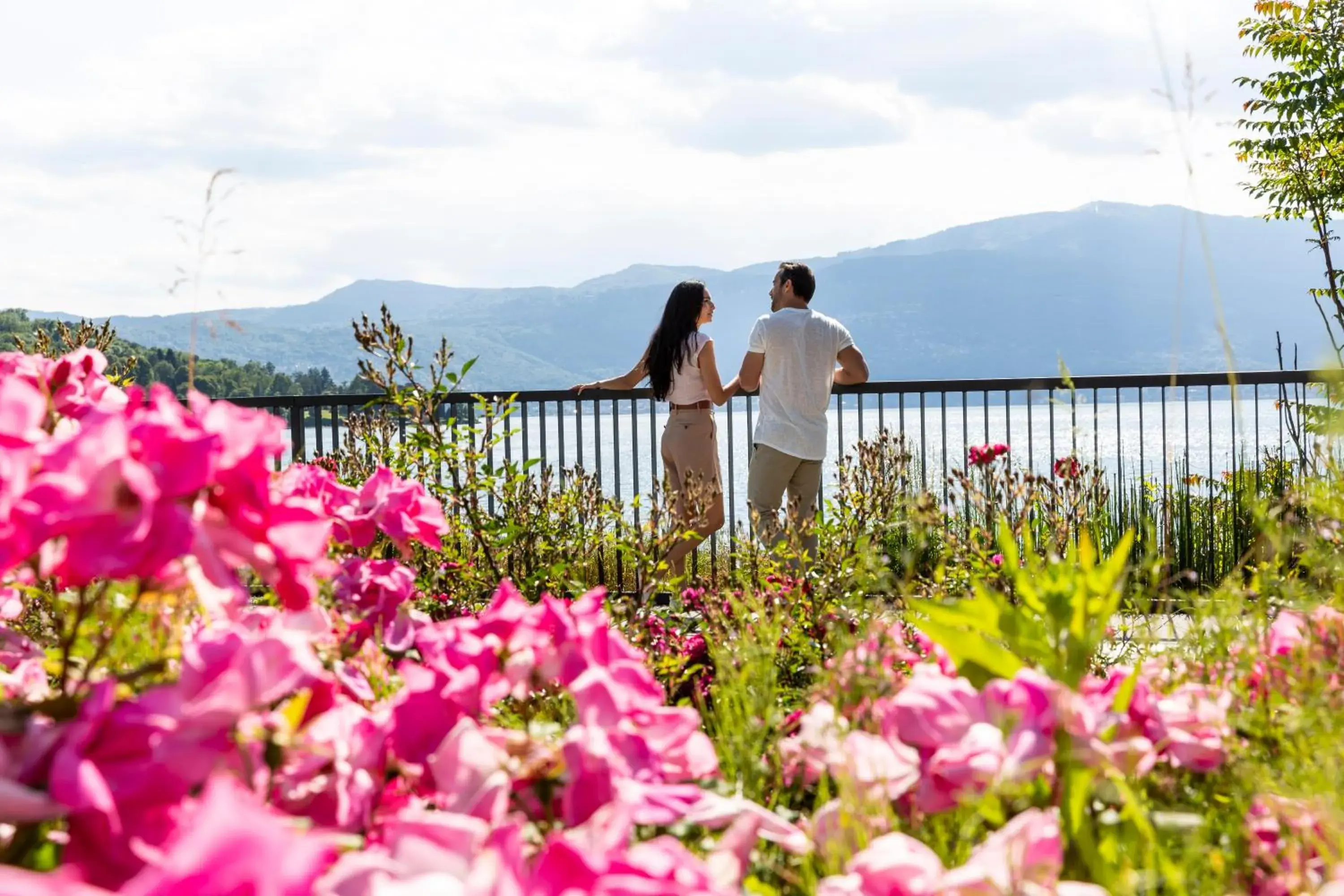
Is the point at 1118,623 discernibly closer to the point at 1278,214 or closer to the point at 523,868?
the point at 523,868

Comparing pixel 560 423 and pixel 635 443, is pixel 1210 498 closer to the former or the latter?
pixel 635 443

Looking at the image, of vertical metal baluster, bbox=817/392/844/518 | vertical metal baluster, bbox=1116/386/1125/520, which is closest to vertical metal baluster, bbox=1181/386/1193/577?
vertical metal baluster, bbox=1116/386/1125/520

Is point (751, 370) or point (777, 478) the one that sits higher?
point (751, 370)

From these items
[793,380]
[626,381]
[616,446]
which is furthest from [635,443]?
[793,380]

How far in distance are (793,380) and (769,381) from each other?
0.14 meters

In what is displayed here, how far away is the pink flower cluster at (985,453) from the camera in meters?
3.42

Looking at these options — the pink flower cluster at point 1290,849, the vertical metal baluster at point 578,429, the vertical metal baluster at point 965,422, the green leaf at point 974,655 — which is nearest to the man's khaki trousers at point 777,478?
the vertical metal baluster at point 578,429

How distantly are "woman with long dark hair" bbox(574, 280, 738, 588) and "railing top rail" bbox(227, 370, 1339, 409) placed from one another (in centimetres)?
83

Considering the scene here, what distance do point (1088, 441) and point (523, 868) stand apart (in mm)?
8221

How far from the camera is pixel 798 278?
234 inches

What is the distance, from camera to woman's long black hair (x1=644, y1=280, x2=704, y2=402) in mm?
6242

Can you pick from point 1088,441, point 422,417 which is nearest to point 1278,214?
point 1088,441

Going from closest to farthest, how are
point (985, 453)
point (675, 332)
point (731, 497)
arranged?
point (985, 453) < point (731, 497) < point (675, 332)

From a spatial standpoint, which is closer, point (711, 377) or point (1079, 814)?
point (1079, 814)
